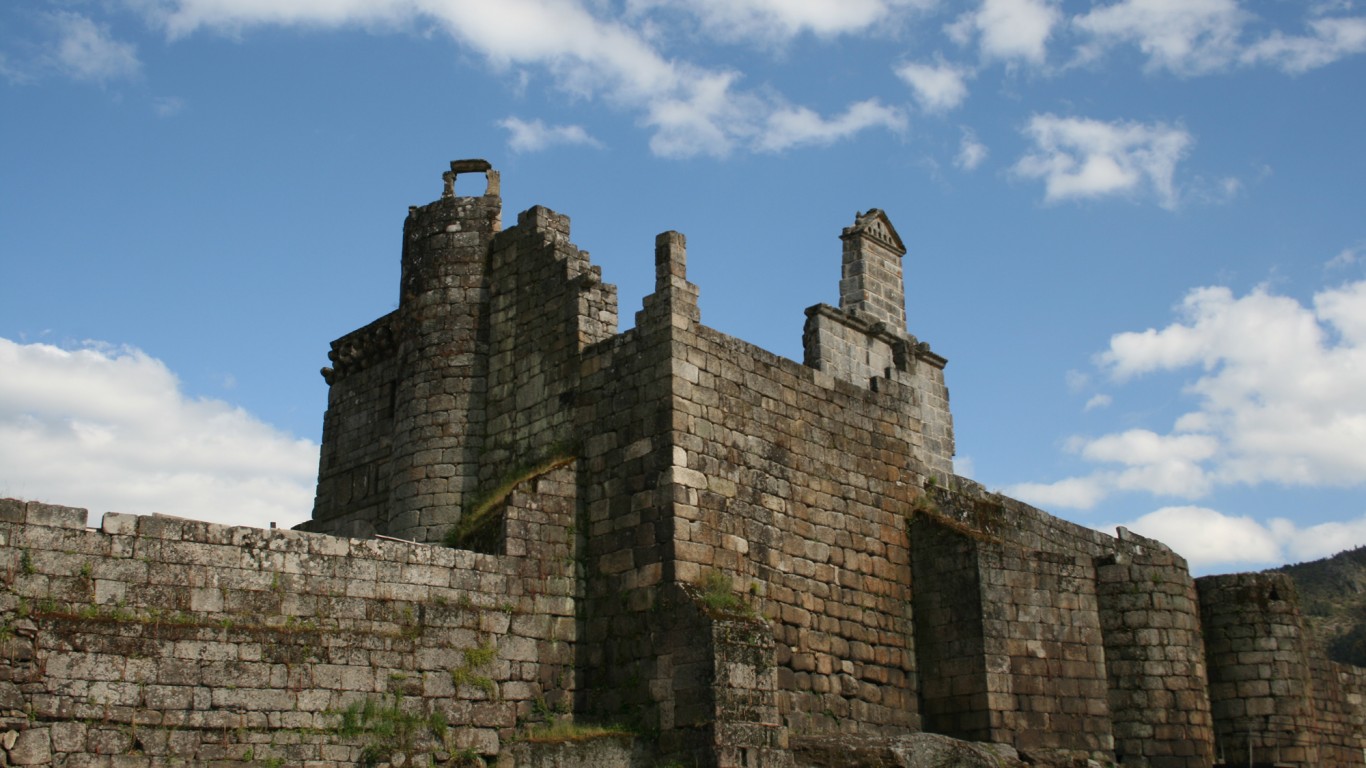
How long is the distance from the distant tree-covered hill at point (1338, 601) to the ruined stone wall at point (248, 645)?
106 ft

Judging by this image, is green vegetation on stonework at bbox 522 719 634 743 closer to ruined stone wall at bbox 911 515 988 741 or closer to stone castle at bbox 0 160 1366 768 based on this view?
stone castle at bbox 0 160 1366 768

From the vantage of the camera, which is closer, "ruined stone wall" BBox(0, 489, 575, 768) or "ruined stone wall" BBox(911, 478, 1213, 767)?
"ruined stone wall" BBox(0, 489, 575, 768)

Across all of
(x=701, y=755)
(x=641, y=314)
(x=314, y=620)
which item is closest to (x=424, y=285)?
(x=641, y=314)

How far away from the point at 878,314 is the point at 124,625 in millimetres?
15571

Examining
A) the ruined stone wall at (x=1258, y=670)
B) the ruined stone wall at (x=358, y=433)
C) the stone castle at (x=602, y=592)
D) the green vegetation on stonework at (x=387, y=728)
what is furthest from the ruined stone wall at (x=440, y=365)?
the ruined stone wall at (x=1258, y=670)

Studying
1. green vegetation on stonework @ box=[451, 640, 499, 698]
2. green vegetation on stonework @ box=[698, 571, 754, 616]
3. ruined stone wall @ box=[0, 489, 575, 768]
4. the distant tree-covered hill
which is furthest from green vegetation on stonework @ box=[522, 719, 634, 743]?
the distant tree-covered hill

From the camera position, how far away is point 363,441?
1986 centimetres

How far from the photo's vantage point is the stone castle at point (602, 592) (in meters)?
12.8

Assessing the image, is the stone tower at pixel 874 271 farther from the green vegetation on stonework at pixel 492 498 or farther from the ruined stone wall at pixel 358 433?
the green vegetation on stonework at pixel 492 498

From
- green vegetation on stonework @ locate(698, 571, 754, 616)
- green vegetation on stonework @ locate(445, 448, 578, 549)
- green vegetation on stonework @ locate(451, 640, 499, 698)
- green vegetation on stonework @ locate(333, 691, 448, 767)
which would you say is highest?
green vegetation on stonework @ locate(445, 448, 578, 549)

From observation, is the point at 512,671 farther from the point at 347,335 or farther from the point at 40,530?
the point at 347,335

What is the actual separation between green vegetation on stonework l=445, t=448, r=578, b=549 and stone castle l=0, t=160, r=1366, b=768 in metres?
0.06

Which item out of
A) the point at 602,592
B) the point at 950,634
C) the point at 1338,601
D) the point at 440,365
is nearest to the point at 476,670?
the point at 602,592

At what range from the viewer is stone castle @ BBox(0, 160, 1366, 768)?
1275 centimetres
